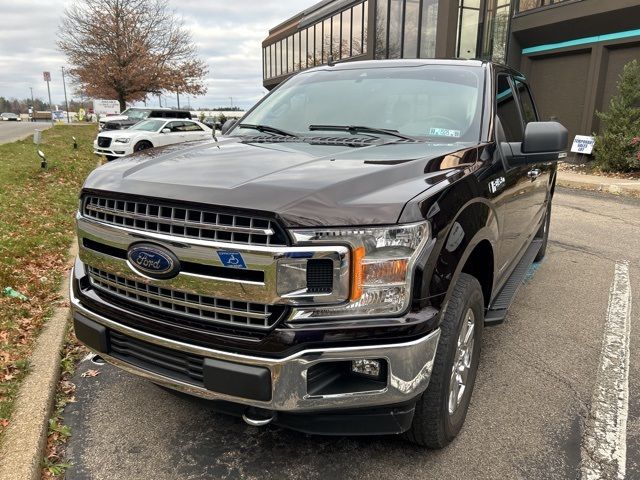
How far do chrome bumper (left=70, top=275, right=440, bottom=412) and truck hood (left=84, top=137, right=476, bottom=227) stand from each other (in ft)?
1.64

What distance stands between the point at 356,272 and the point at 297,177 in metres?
0.50

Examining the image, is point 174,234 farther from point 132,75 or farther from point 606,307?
point 132,75

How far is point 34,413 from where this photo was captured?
2.85m

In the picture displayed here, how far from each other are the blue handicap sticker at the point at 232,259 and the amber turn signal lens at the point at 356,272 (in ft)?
1.36

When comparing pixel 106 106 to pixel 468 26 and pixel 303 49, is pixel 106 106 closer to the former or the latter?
pixel 303 49

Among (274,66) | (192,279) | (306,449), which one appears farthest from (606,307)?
(274,66)

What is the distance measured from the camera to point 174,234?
2152 millimetres

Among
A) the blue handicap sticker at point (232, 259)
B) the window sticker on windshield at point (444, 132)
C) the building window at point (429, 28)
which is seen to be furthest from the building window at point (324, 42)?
the blue handicap sticker at point (232, 259)

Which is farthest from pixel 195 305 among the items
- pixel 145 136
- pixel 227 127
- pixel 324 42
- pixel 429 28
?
pixel 324 42

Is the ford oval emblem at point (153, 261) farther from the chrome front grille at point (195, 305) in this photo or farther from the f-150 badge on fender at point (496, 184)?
the f-150 badge on fender at point (496, 184)

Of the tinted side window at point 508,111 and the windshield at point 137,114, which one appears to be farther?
the windshield at point 137,114

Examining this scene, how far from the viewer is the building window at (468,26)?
19.9 metres

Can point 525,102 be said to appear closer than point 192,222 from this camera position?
No

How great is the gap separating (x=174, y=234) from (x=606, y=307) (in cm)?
410
